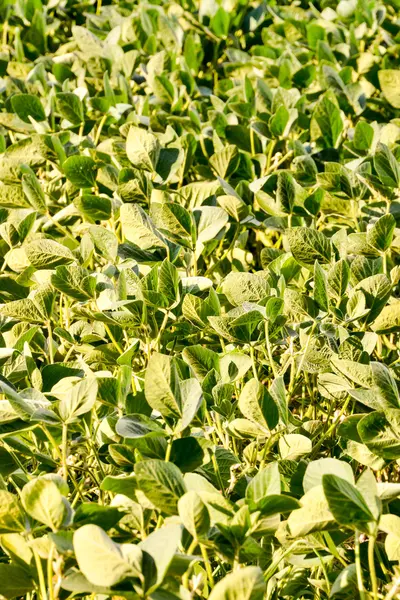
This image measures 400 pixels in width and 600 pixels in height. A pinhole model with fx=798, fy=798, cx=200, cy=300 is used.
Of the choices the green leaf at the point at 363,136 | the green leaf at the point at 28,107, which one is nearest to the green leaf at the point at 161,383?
the green leaf at the point at 363,136

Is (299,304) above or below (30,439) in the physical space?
above

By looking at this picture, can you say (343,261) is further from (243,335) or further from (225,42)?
(225,42)

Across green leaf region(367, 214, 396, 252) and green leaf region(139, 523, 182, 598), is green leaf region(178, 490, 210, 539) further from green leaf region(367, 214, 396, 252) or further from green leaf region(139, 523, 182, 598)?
green leaf region(367, 214, 396, 252)

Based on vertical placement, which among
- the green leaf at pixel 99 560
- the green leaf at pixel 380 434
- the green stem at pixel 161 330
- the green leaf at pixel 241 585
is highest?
the green leaf at pixel 99 560

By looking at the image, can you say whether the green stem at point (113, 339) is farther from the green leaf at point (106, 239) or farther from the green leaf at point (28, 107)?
the green leaf at point (28, 107)

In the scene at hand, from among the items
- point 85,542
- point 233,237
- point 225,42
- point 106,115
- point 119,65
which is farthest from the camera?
point 225,42

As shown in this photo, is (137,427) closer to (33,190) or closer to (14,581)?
(14,581)

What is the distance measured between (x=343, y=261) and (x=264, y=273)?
16cm

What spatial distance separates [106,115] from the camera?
6.00ft

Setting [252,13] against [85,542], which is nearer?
[85,542]

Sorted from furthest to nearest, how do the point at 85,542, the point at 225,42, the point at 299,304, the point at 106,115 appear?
the point at 225,42 → the point at 106,115 → the point at 299,304 → the point at 85,542

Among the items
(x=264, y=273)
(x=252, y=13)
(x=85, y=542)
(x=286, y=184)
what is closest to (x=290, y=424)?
(x=264, y=273)

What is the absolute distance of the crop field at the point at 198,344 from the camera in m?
0.81

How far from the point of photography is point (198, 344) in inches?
48.9
